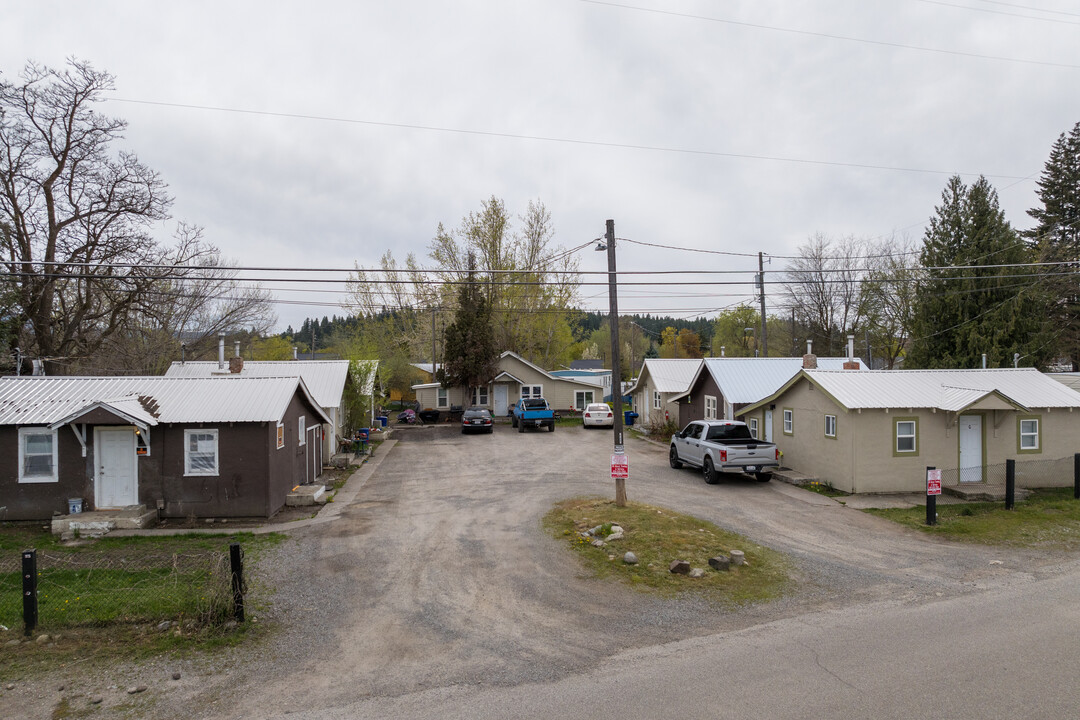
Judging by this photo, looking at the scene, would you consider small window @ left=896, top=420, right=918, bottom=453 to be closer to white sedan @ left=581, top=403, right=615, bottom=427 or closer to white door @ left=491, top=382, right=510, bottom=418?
white sedan @ left=581, top=403, right=615, bottom=427

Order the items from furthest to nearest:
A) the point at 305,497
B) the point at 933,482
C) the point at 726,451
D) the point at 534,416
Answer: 1. the point at 534,416
2. the point at 726,451
3. the point at 305,497
4. the point at 933,482

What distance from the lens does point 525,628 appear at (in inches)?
320

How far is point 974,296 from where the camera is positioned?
35.0 metres

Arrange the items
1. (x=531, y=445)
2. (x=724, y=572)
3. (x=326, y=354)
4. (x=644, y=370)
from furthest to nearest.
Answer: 1. (x=326, y=354)
2. (x=644, y=370)
3. (x=531, y=445)
4. (x=724, y=572)

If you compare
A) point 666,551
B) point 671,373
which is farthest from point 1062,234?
point 666,551

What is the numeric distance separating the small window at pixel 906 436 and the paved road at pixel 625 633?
4434 mm

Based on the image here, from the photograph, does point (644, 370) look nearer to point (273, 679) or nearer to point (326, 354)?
point (273, 679)

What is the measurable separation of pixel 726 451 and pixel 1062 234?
35406 mm

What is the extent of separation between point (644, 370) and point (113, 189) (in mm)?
28134

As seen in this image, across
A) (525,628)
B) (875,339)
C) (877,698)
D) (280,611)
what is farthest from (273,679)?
(875,339)

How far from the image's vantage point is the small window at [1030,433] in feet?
60.4

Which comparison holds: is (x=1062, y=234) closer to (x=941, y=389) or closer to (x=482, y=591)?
(x=941, y=389)

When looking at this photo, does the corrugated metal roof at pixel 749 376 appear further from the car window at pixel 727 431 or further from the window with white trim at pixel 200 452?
the window with white trim at pixel 200 452

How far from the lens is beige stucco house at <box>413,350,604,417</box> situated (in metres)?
42.9
